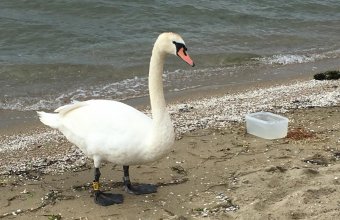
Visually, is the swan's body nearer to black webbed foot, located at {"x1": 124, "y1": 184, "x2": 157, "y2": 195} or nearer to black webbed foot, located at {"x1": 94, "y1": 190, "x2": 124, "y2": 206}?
black webbed foot, located at {"x1": 94, "y1": 190, "x2": 124, "y2": 206}

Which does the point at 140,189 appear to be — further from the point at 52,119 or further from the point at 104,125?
the point at 52,119

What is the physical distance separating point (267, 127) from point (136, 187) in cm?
199

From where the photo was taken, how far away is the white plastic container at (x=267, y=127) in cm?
686

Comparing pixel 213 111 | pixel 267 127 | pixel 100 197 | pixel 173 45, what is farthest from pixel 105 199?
pixel 213 111

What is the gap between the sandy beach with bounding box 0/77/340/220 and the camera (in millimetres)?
4957

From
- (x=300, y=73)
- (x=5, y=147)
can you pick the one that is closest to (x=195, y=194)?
(x=5, y=147)

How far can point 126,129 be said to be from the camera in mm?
5133

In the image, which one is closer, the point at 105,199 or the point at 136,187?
the point at 105,199

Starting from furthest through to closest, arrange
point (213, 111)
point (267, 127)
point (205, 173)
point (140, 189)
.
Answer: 1. point (213, 111)
2. point (267, 127)
3. point (205, 173)
4. point (140, 189)

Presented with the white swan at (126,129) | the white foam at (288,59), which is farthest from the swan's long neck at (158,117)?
the white foam at (288,59)

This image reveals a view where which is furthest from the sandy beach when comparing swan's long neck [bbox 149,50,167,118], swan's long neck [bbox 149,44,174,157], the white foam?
the white foam

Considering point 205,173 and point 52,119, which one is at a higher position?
point 52,119

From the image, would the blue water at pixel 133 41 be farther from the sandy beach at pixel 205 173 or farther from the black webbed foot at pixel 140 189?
the black webbed foot at pixel 140 189

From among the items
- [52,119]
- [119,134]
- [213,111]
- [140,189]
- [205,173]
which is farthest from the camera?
[213,111]
